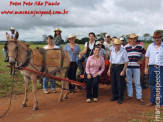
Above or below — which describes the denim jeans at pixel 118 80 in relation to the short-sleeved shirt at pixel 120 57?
below

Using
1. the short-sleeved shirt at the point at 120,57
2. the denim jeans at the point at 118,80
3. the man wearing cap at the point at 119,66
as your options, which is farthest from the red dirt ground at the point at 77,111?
the short-sleeved shirt at the point at 120,57

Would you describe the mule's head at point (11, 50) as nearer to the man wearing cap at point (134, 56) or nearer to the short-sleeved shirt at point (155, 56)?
the man wearing cap at point (134, 56)

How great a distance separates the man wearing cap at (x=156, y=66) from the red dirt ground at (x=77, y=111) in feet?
1.37

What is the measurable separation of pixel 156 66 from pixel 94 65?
196 centimetres

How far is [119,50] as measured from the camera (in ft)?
19.1

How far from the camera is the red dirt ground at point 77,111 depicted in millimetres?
4656

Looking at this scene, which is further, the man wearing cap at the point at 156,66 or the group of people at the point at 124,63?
the group of people at the point at 124,63

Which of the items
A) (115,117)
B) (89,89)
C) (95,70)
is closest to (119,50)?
(95,70)

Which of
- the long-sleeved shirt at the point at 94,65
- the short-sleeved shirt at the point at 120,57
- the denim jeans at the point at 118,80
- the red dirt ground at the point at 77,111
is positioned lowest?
the red dirt ground at the point at 77,111

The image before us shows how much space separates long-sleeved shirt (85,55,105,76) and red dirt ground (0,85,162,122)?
107cm

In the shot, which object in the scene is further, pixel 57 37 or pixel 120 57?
pixel 57 37

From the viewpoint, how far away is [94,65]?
19.9ft

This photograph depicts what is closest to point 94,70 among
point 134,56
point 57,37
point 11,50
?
point 134,56

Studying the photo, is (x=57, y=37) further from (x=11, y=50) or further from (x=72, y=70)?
(x=11, y=50)
